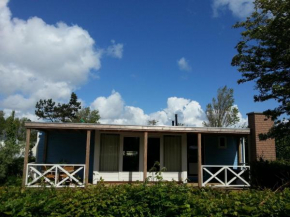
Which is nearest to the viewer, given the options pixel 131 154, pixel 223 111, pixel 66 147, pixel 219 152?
pixel 131 154

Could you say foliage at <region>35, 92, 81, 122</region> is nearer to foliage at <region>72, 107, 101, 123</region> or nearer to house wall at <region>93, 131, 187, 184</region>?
foliage at <region>72, 107, 101, 123</region>

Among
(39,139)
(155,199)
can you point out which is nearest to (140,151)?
(39,139)

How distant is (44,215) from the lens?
357 centimetres

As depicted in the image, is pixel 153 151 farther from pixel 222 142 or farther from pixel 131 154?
pixel 222 142

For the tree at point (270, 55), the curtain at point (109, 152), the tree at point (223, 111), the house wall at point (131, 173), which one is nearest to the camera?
the tree at point (270, 55)

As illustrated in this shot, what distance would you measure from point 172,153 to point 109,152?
2.81m

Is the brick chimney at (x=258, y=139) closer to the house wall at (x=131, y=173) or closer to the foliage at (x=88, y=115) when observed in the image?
the house wall at (x=131, y=173)

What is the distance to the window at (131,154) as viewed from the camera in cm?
1173

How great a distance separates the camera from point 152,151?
473 inches

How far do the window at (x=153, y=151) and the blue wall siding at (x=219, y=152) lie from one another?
2560 mm

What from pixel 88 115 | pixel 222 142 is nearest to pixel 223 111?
pixel 222 142

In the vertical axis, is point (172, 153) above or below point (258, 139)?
below

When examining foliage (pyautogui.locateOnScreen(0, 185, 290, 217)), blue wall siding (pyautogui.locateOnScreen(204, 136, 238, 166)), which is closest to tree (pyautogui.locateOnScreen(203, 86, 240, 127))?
blue wall siding (pyautogui.locateOnScreen(204, 136, 238, 166))

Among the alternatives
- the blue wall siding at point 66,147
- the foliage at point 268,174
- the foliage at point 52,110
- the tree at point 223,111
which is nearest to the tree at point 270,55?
the foliage at point 268,174
